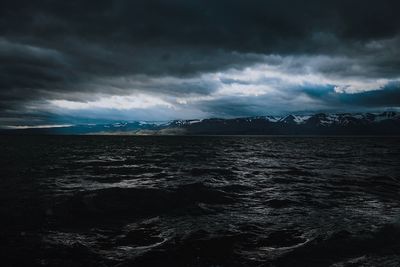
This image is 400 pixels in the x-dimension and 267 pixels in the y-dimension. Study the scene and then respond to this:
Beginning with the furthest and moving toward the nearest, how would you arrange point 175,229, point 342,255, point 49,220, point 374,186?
point 374,186, point 49,220, point 175,229, point 342,255

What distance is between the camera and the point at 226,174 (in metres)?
31.3

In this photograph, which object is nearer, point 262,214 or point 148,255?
point 148,255

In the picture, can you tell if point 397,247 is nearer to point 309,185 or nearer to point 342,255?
point 342,255

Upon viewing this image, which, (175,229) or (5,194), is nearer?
(175,229)

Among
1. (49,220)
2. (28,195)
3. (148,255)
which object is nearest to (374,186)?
(148,255)

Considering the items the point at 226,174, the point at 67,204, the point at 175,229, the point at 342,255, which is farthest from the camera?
the point at 226,174

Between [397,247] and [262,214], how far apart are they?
A: 6.05 m

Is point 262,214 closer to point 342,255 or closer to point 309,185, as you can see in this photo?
point 342,255

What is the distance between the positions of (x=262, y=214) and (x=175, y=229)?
185 inches

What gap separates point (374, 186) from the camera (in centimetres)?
2434

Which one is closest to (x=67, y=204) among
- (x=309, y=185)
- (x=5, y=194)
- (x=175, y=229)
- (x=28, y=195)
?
(x=28, y=195)

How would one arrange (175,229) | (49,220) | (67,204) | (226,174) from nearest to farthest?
(175,229) < (49,220) < (67,204) < (226,174)

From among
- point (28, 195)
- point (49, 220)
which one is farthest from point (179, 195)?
point (28, 195)

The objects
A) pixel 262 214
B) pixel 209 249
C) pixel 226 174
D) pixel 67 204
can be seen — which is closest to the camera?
pixel 209 249
